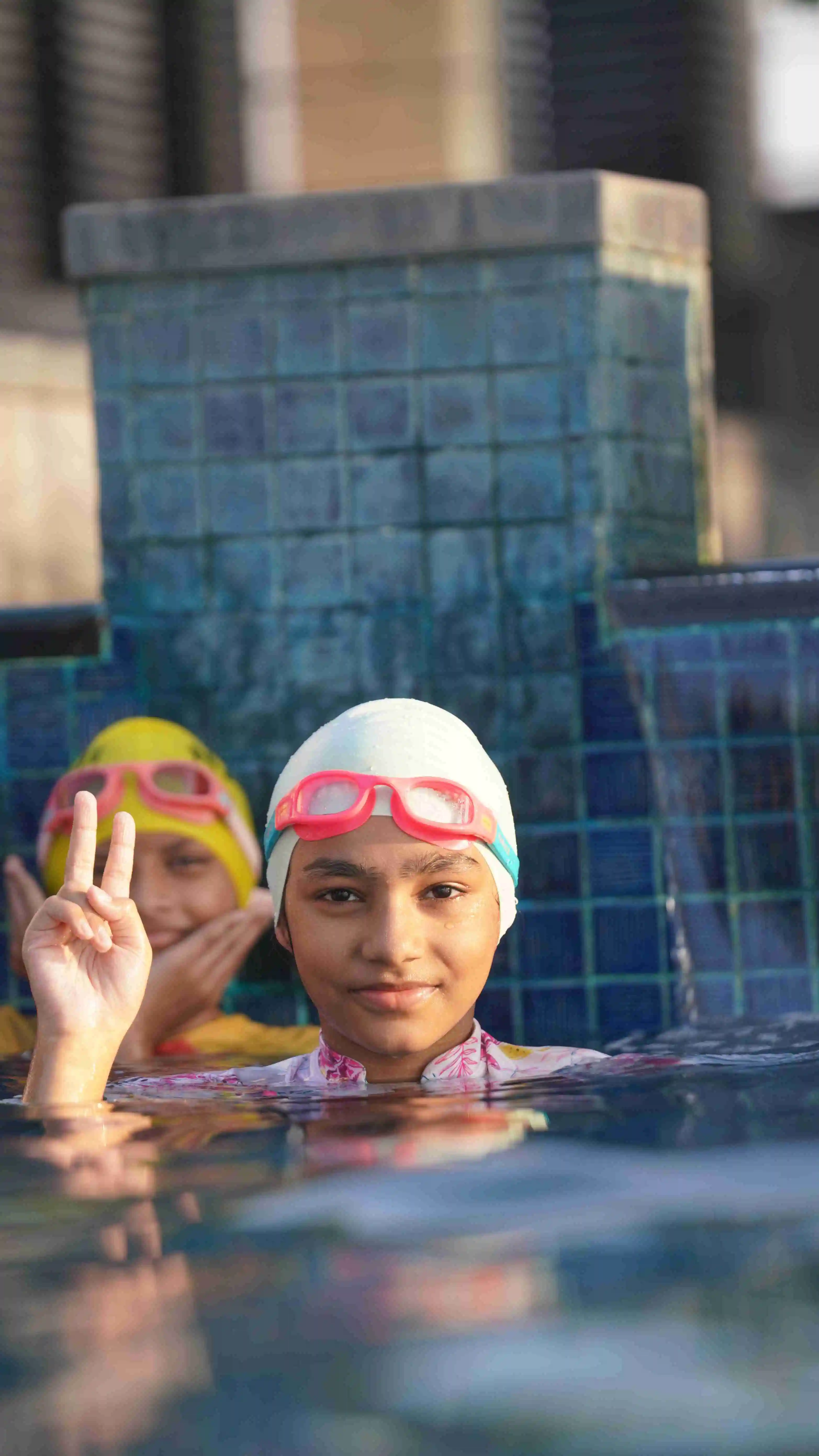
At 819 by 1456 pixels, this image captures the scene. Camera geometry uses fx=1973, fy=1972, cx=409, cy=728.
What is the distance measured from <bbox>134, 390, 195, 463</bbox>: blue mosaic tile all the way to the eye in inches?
118

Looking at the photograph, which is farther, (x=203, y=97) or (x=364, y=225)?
(x=203, y=97)

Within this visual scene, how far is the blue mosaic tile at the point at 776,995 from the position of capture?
5.80 metres

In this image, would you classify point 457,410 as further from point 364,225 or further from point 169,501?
point 169,501

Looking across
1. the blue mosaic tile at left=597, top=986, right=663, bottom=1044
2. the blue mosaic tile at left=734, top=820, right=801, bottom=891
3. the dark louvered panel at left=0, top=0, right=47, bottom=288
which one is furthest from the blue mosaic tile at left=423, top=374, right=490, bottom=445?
the dark louvered panel at left=0, top=0, right=47, bottom=288

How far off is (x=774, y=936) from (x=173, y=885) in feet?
5.99

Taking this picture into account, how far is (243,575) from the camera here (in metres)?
6.25

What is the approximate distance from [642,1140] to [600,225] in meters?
3.85

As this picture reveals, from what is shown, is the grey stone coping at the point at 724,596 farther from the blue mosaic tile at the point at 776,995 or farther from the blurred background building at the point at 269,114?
the blurred background building at the point at 269,114

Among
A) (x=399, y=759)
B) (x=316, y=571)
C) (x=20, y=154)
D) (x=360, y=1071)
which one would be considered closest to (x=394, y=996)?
(x=360, y=1071)

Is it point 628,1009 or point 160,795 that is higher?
point 160,795

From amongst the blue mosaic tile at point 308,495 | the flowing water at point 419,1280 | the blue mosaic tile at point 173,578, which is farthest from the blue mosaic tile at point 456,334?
the flowing water at point 419,1280

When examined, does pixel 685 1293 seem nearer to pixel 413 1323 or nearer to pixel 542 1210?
pixel 413 1323

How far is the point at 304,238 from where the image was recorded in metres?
6.16

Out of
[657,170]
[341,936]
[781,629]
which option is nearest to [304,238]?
[781,629]
